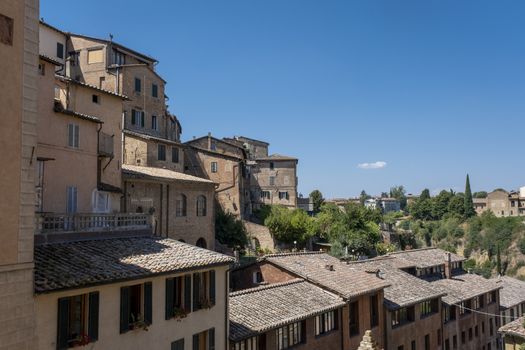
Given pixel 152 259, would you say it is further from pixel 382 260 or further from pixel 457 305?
pixel 457 305

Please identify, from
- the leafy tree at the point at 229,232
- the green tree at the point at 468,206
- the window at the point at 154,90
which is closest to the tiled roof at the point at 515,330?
the leafy tree at the point at 229,232

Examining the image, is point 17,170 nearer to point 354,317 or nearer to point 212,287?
point 212,287

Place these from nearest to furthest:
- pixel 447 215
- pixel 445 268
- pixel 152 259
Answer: pixel 152 259, pixel 445 268, pixel 447 215

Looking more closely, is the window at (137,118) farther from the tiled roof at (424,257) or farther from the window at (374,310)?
the window at (374,310)

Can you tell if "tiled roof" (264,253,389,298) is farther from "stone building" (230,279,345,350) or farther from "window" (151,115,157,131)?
"window" (151,115,157,131)

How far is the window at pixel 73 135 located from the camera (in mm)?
21688

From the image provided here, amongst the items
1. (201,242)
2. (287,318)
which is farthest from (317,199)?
(287,318)

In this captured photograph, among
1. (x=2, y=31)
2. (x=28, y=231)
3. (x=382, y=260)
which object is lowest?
(x=382, y=260)

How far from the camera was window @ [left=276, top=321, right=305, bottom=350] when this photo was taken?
20.7 meters

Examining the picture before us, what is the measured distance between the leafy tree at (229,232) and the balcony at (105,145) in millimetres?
21301

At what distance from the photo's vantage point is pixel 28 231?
37.6ft

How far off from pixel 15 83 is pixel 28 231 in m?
3.72

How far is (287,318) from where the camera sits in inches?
800

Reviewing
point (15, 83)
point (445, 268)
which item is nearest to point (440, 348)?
point (445, 268)
